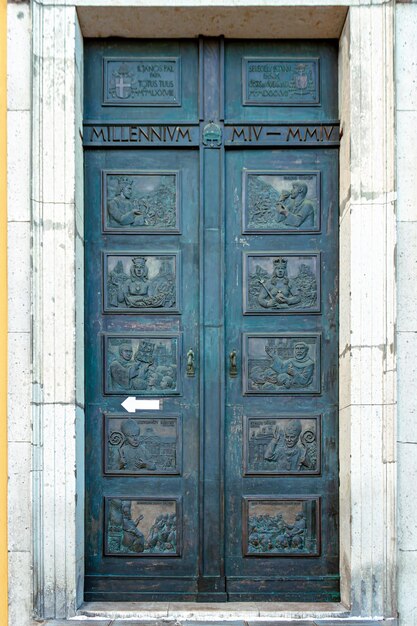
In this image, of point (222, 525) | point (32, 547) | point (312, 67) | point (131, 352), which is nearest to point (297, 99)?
point (312, 67)

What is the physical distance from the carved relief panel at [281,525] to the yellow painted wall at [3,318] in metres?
1.76

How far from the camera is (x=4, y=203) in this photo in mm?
6598

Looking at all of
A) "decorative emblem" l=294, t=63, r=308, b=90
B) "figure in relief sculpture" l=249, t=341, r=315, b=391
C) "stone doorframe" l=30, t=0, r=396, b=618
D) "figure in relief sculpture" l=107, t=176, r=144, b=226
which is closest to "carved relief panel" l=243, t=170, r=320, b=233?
"stone doorframe" l=30, t=0, r=396, b=618

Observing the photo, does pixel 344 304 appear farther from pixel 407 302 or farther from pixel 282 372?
pixel 282 372

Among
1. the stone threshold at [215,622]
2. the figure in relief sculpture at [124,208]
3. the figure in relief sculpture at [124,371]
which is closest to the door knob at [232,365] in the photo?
the figure in relief sculpture at [124,371]

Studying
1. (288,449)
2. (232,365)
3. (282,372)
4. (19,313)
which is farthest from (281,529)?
(19,313)

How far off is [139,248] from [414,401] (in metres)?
2.32

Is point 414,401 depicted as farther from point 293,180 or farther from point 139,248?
point 139,248

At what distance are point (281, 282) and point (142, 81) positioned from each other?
1870 millimetres

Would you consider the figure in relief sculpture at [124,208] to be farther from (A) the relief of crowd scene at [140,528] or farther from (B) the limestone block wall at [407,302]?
(A) the relief of crowd scene at [140,528]

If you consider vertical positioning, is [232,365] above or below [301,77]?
below

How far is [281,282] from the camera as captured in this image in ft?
22.8

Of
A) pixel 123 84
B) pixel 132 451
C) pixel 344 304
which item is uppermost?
pixel 123 84

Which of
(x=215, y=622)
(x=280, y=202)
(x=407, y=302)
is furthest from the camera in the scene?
(x=280, y=202)
